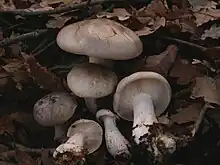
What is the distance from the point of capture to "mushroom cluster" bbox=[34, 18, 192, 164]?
229cm

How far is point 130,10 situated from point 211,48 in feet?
1.84

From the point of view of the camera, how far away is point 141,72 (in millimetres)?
2381

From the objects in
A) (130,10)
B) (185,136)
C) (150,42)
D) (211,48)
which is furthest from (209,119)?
(130,10)

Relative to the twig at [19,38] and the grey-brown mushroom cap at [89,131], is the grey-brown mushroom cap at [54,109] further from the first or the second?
the twig at [19,38]

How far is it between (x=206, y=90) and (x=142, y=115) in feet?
1.16

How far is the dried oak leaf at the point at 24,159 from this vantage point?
236 centimetres

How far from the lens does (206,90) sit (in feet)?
7.98

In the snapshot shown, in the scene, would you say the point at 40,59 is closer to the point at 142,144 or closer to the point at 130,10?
the point at 130,10

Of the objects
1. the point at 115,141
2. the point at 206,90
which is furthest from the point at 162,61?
the point at 115,141

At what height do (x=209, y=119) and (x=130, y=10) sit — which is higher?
(x=130, y=10)

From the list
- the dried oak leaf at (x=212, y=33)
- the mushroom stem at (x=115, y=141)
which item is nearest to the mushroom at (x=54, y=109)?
the mushroom stem at (x=115, y=141)

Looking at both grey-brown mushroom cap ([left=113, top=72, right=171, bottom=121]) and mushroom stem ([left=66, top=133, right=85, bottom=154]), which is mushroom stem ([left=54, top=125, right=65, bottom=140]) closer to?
mushroom stem ([left=66, top=133, right=85, bottom=154])

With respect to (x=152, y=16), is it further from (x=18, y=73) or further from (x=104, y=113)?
(x=18, y=73)

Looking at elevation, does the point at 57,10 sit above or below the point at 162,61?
above
